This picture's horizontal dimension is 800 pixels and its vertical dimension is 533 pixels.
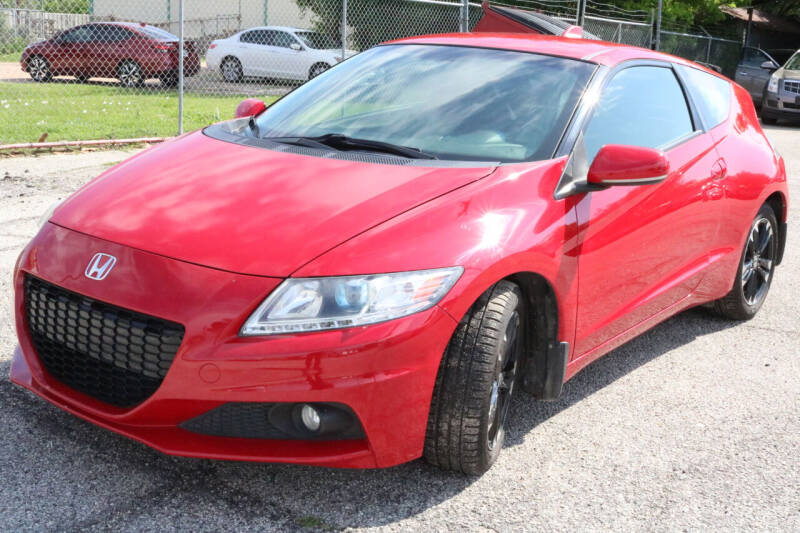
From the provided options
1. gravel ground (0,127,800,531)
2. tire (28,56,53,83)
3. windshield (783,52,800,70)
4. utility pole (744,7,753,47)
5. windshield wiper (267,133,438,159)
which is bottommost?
gravel ground (0,127,800,531)

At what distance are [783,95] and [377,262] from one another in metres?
17.7

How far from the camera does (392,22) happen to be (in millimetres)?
14523

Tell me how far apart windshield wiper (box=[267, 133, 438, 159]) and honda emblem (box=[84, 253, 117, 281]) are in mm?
1026

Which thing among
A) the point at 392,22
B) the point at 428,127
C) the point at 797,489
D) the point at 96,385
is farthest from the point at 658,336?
the point at 392,22

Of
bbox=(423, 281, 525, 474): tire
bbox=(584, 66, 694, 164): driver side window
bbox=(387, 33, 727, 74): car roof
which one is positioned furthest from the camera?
bbox=(387, 33, 727, 74): car roof

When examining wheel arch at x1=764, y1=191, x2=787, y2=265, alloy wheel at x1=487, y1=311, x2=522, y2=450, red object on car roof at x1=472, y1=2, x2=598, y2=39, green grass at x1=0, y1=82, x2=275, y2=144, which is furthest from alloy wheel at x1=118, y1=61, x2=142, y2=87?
alloy wheel at x1=487, y1=311, x2=522, y2=450

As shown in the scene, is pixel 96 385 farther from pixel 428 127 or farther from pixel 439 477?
pixel 428 127

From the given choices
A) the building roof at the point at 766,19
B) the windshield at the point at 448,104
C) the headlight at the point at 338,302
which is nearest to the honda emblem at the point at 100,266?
the headlight at the point at 338,302

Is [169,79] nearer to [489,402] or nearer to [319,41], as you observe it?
[319,41]

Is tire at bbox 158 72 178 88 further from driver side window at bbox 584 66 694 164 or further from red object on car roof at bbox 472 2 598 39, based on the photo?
driver side window at bbox 584 66 694 164

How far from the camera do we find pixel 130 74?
15.2 meters

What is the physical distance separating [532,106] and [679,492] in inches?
61.2

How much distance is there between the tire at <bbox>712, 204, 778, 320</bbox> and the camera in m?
4.72

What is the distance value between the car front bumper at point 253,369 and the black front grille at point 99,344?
39 millimetres
